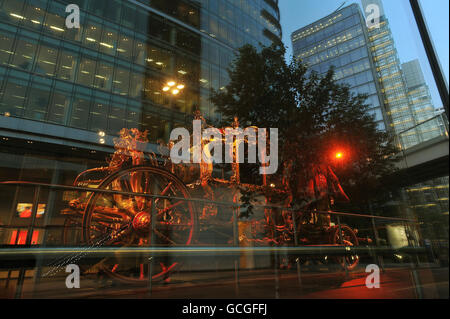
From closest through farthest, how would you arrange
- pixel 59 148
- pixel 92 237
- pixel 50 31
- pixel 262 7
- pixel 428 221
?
pixel 428 221 < pixel 92 237 < pixel 59 148 < pixel 50 31 < pixel 262 7

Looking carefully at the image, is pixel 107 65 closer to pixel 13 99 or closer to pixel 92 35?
pixel 92 35

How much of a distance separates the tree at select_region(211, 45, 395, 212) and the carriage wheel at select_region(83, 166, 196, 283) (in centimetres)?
233

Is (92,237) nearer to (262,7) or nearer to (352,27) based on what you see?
(352,27)

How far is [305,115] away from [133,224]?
18.1 feet

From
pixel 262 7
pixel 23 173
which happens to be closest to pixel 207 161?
pixel 23 173

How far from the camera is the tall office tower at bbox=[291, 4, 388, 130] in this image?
4.57 metres

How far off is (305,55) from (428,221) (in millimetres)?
6915

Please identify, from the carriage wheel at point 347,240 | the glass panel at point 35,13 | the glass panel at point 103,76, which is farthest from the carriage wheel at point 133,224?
the glass panel at point 35,13

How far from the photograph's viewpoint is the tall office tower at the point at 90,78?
862 centimetres

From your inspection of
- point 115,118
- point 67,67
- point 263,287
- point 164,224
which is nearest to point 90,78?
point 67,67

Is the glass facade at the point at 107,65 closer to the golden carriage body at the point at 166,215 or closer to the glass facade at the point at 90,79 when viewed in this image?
the glass facade at the point at 90,79

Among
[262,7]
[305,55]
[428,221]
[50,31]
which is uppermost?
[262,7]

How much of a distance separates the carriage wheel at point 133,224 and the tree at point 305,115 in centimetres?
233

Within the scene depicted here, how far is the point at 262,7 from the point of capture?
17250mm
